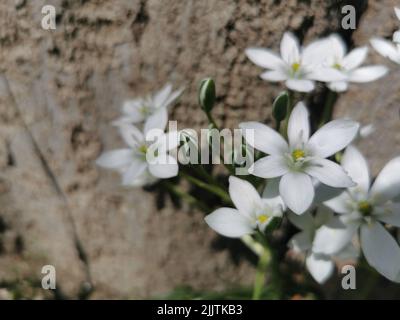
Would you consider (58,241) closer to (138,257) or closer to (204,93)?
(138,257)

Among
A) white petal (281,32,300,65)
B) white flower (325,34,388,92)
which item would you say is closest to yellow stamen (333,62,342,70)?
white flower (325,34,388,92)

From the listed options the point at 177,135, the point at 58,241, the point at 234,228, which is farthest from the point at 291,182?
the point at 58,241

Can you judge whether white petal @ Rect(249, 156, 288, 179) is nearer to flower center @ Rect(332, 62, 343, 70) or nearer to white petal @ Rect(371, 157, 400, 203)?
white petal @ Rect(371, 157, 400, 203)

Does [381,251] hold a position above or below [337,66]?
below

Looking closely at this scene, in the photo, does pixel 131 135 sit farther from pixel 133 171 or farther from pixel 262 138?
pixel 262 138

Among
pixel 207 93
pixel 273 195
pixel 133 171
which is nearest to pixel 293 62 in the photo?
pixel 207 93

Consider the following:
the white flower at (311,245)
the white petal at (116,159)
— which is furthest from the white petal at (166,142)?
the white flower at (311,245)
